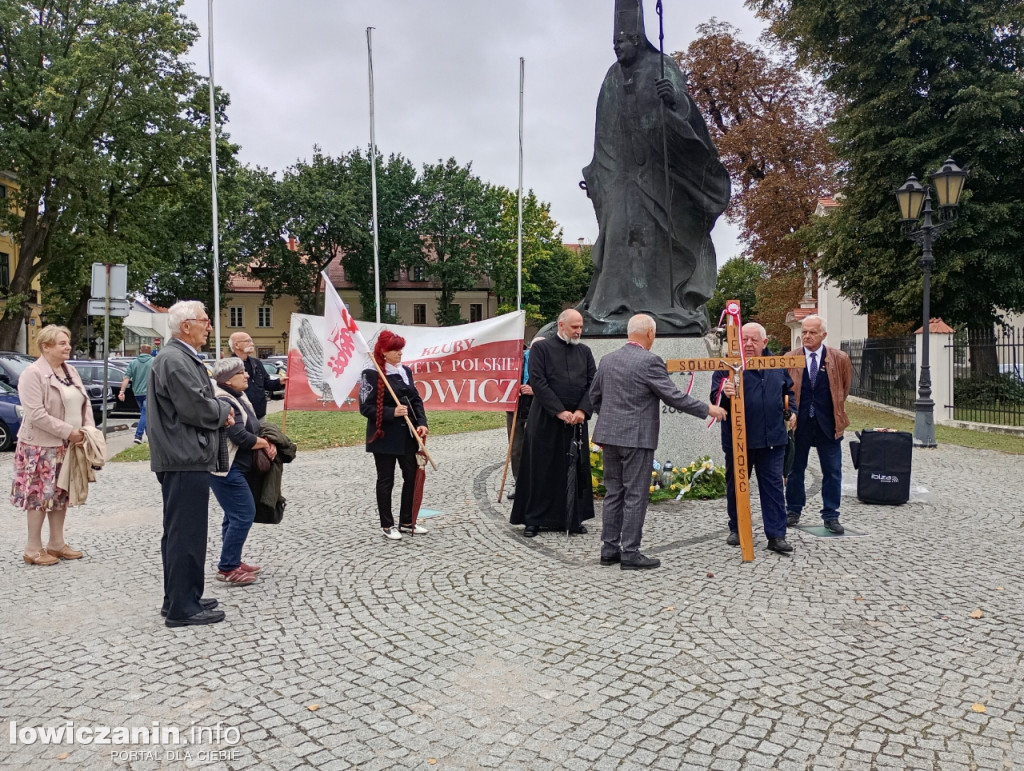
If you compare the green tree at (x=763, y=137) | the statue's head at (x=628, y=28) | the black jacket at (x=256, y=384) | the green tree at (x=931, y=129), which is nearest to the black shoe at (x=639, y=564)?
the black jacket at (x=256, y=384)

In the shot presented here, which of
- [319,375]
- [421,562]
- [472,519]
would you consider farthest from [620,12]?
[421,562]

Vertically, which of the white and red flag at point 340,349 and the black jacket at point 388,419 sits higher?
the white and red flag at point 340,349

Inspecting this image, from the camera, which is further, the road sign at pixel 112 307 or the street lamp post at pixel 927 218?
the road sign at pixel 112 307

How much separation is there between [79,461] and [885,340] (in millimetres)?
20883

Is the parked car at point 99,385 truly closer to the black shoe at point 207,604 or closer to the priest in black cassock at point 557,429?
the priest in black cassock at point 557,429

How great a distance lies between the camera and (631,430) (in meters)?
5.54

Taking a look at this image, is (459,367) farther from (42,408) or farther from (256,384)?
(42,408)

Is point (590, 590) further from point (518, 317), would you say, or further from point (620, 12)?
point (620, 12)

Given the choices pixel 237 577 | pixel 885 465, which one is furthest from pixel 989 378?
pixel 237 577

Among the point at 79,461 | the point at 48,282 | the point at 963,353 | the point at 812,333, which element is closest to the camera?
the point at 79,461

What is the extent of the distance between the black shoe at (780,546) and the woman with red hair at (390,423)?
2935 millimetres

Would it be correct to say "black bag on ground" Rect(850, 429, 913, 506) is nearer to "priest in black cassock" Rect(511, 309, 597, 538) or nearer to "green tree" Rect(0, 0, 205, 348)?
"priest in black cassock" Rect(511, 309, 597, 538)

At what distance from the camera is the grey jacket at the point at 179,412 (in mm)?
4320

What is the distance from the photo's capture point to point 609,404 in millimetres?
5637
